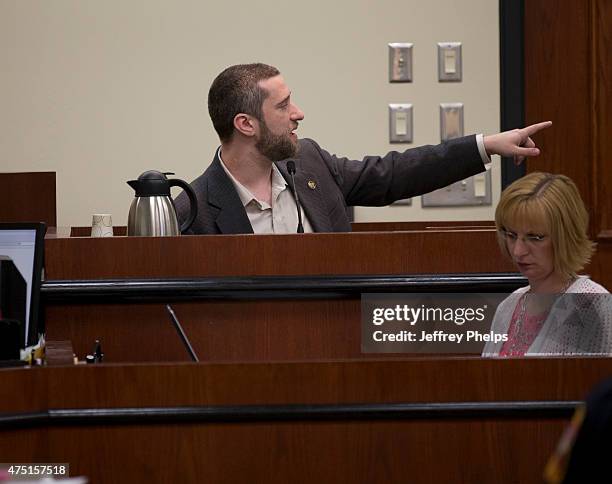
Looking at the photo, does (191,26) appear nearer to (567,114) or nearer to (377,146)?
(377,146)

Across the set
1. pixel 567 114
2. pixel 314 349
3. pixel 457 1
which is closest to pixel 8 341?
pixel 314 349

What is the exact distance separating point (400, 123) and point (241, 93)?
1489 millimetres

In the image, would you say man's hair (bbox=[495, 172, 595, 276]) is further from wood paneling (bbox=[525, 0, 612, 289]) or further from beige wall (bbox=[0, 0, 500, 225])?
beige wall (bbox=[0, 0, 500, 225])

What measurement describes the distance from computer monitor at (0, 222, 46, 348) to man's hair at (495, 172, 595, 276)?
1.02 m

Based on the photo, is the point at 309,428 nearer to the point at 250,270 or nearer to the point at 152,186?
the point at 250,270

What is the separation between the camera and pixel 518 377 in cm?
182

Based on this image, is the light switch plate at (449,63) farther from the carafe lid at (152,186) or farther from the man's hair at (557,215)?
the man's hair at (557,215)

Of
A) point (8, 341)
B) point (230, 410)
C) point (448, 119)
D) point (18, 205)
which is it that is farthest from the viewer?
point (448, 119)

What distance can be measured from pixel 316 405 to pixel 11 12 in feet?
12.7

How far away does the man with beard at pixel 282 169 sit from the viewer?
344cm

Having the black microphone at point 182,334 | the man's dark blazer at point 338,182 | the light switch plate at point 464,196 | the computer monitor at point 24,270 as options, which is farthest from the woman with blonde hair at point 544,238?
the light switch plate at point 464,196

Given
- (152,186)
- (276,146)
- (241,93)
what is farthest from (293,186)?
(152,186)

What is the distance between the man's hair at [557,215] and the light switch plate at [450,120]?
276 centimetres

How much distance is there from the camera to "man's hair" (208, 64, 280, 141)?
3.79m
